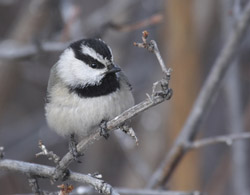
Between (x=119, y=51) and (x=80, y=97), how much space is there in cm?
204

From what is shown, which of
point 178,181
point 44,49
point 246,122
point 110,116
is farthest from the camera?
point 246,122

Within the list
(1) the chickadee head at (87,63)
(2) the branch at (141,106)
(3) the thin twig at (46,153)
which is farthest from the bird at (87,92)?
(3) the thin twig at (46,153)

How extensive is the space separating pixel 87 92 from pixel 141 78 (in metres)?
2.17

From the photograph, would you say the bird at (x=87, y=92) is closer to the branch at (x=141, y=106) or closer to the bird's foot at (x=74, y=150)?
the bird's foot at (x=74, y=150)

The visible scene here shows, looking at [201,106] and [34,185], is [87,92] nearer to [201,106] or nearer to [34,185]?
[34,185]

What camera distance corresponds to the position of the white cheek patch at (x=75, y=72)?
2.81m

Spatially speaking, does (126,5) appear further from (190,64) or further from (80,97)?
(80,97)

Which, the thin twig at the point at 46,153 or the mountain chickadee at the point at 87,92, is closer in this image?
the thin twig at the point at 46,153

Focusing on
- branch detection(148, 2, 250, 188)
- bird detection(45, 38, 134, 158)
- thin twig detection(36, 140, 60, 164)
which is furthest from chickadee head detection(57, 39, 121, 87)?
branch detection(148, 2, 250, 188)

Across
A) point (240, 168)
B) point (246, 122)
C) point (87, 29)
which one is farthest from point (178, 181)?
point (87, 29)

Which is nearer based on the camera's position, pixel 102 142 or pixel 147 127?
pixel 147 127

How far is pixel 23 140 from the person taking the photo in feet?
16.2

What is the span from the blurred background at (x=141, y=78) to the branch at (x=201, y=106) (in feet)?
0.46

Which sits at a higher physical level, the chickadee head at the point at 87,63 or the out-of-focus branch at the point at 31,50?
the out-of-focus branch at the point at 31,50
